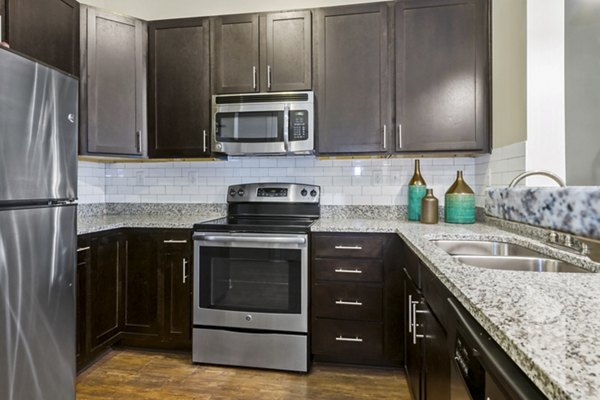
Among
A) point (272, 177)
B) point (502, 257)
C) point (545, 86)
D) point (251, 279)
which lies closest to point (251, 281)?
point (251, 279)

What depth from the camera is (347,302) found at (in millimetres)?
2121

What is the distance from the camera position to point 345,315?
212cm

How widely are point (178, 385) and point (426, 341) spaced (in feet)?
4.74

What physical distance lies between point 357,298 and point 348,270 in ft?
0.59

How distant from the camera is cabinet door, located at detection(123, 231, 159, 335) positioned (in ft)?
7.54

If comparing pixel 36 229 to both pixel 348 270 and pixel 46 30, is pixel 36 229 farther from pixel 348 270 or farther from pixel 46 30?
pixel 348 270

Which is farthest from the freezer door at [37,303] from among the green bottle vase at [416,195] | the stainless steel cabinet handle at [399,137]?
the green bottle vase at [416,195]

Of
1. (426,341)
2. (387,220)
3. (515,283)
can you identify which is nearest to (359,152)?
(387,220)

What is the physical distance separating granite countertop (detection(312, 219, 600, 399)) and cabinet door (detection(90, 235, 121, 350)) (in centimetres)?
191

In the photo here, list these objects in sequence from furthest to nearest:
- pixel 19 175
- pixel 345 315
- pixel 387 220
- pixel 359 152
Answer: pixel 387 220
pixel 359 152
pixel 345 315
pixel 19 175

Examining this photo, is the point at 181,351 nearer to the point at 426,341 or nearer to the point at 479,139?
the point at 426,341

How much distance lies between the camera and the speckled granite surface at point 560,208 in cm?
64

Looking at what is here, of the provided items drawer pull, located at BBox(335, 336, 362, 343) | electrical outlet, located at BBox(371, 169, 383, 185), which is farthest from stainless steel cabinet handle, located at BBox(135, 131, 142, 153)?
drawer pull, located at BBox(335, 336, 362, 343)

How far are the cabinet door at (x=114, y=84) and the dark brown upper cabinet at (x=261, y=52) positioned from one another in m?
0.57
